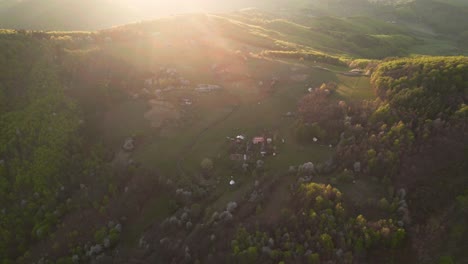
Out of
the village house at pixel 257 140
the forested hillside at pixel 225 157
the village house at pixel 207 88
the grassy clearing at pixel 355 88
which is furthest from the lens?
the village house at pixel 207 88

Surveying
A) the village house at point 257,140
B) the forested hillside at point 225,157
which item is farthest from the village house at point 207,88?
the village house at point 257,140

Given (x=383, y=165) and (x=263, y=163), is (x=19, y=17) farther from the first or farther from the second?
(x=383, y=165)

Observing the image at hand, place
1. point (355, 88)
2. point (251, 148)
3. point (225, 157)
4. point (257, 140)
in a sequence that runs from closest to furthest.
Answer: point (225, 157) → point (251, 148) → point (257, 140) → point (355, 88)

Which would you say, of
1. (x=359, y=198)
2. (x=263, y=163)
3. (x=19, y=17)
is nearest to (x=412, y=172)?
(x=359, y=198)

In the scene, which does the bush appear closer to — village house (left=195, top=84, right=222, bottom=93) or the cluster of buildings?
the cluster of buildings

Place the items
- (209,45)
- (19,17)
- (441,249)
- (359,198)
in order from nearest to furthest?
(441,249)
(359,198)
(209,45)
(19,17)

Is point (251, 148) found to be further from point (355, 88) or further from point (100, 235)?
point (100, 235)

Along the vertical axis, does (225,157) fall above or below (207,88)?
below

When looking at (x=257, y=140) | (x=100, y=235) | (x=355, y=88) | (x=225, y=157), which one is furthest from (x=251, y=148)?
(x=100, y=235)

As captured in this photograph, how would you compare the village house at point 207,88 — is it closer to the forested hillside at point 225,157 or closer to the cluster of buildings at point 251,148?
the forested hillside at point 225,157

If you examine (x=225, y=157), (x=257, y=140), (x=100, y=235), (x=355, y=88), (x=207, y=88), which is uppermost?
(x=355, y=88)

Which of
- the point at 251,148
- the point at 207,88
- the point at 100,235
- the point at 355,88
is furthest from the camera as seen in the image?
the point at 207,88
